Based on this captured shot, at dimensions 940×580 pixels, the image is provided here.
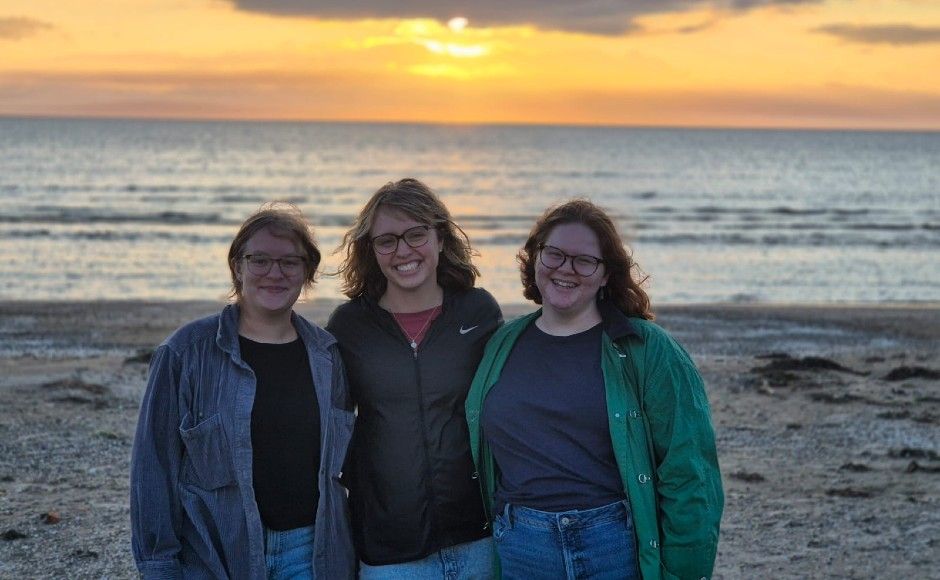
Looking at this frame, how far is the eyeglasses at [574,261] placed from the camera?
3.71 metres

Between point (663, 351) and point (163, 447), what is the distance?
179cm

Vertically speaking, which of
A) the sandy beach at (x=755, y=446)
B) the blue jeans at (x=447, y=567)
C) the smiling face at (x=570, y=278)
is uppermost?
the smiling face at (x=570, y=278)

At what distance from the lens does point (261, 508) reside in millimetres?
3598

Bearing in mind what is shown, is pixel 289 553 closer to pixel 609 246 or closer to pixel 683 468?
pixel 683 468

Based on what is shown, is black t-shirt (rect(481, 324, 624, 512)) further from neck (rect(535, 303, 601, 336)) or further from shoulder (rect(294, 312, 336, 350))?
shoulder (rect(294, 312, 336, 350))

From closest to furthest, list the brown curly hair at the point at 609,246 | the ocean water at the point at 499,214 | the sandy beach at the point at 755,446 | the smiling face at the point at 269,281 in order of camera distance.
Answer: the smiling face at the point at 269,281
the brown curly hair at the point at 609,246
the sandy beach at the point at 755,446
the ocean water at the point at 499,214

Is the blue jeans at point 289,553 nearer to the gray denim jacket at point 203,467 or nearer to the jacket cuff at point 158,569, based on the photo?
the gray denim jacket at point 203,467

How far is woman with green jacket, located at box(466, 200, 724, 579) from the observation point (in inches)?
138

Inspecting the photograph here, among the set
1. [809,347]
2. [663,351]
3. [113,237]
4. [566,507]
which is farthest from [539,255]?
[113,237]

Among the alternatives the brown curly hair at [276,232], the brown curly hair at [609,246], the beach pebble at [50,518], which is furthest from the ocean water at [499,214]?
the beach pebble at [50,518]

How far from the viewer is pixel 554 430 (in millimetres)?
3572

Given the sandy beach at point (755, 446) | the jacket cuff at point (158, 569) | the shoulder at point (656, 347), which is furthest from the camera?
the sandy beach at point (755, 446)

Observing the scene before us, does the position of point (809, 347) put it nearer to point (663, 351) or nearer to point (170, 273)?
point (663, 351)

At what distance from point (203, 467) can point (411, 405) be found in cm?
77
